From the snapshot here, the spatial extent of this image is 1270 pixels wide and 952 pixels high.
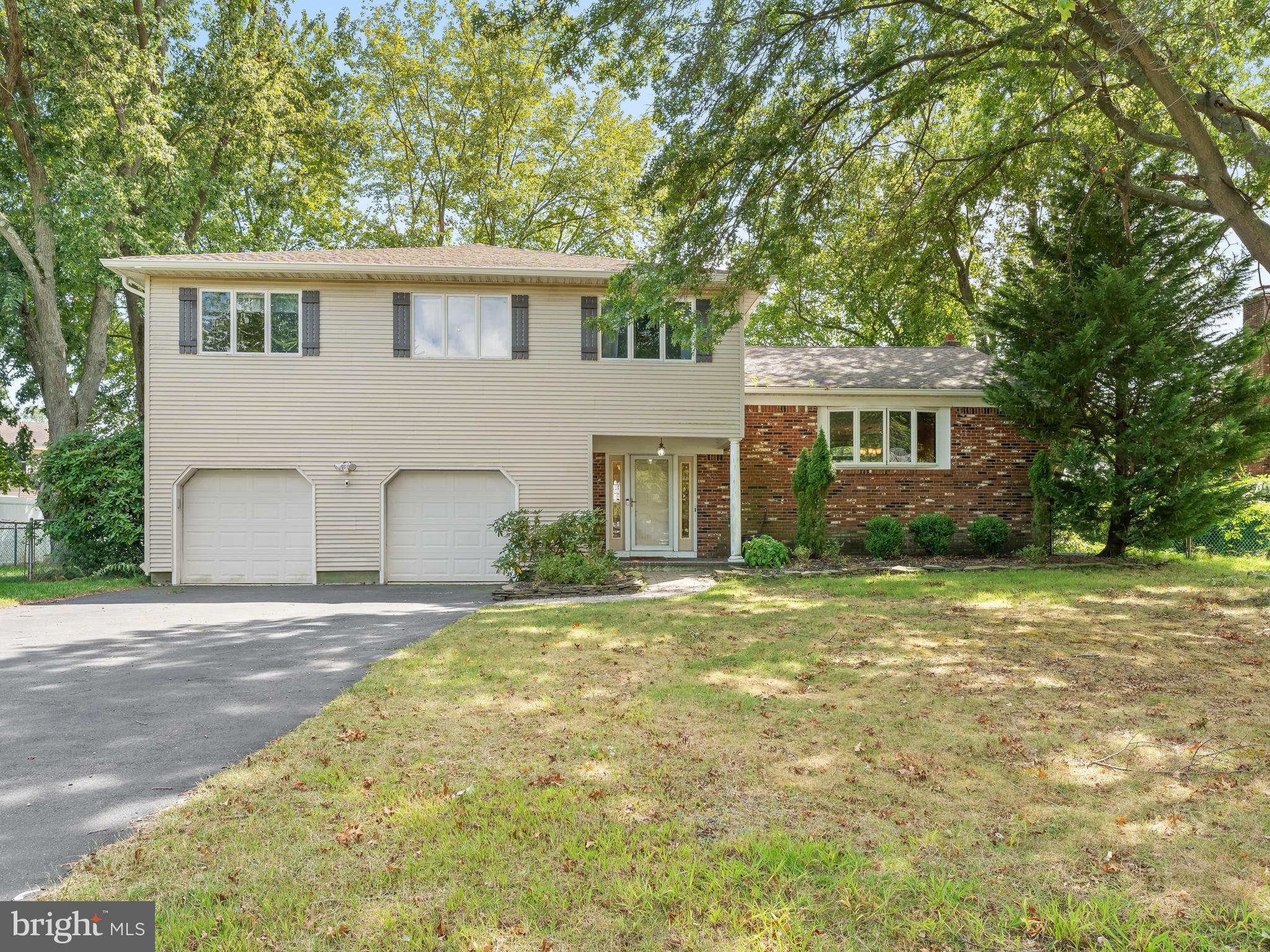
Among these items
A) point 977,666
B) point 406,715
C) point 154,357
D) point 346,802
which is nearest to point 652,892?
point 346,802

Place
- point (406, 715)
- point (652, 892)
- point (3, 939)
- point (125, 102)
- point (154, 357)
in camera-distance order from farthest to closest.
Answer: point (125, 102), point (154, 357), point (406, 715), point (652, 892), point (3, 939)

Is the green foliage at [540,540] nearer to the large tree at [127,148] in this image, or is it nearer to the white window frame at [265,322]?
the white window frame at [265,322]

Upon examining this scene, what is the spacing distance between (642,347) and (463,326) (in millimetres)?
3244

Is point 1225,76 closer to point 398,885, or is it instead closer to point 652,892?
point 652,892

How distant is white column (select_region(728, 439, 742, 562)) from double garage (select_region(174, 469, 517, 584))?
401cm

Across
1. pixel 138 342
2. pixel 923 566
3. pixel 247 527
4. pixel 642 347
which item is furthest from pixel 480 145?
pixel 923 566

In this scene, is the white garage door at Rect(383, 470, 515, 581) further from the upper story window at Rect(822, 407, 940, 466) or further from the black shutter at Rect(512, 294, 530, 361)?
the upper story window at Rect(822, 407, 940, 466)

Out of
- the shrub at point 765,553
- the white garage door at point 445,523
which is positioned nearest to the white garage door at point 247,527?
the white garage door at point 445,523

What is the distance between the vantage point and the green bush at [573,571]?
35.1 feet

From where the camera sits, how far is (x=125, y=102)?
14234 mm

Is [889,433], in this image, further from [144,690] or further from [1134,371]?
[144,690]

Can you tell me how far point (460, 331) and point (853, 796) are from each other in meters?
10.9

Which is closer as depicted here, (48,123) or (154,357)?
(154,357)

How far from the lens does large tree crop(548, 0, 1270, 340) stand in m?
7.35
